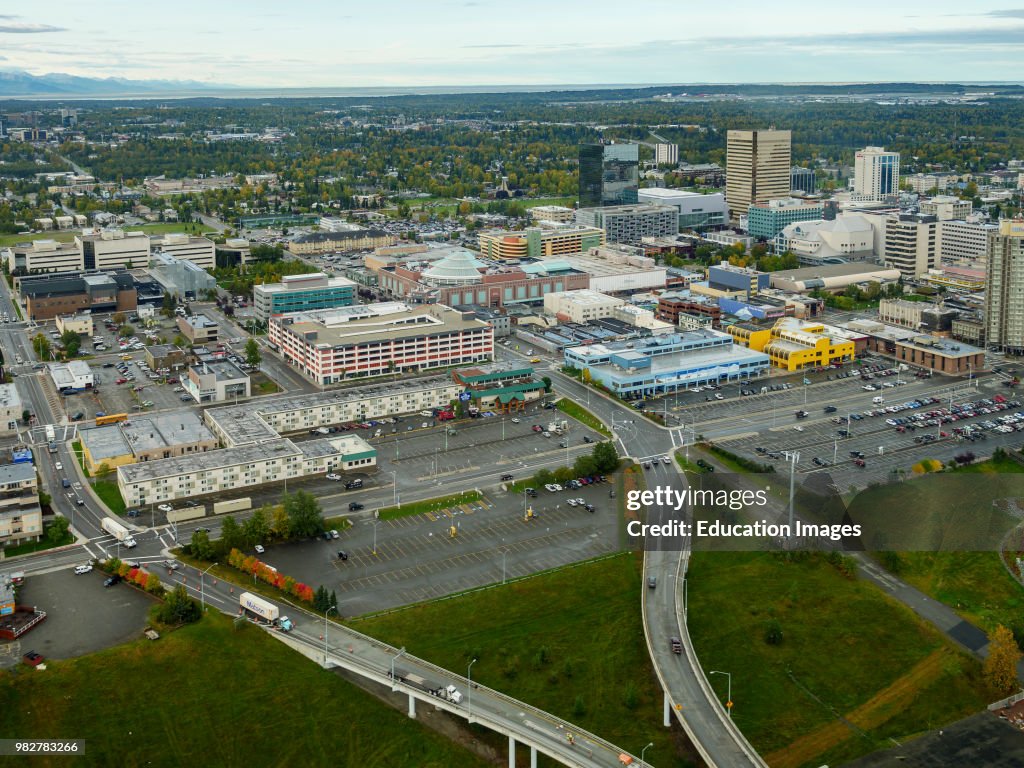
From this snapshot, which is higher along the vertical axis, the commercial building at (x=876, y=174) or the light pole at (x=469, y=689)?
the commercial building at (x=876, y=174)

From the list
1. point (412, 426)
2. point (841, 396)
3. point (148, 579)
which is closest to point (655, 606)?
point (148, 579)

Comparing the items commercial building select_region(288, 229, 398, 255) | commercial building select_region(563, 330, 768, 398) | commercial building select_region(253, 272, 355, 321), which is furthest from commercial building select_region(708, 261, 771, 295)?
commercial building select_region(288, 229, 398, 255)

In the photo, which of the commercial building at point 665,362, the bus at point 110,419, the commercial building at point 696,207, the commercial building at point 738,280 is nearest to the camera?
the bus at point 110,419

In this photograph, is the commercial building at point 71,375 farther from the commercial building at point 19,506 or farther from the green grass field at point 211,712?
the green grass field at point 211,712

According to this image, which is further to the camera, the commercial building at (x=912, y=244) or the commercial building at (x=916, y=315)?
the commercial building at (x=912, y=244)

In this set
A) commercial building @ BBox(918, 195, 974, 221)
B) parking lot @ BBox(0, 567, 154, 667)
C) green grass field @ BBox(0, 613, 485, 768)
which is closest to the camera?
green grass field @ BBox(0, 613, 485, 768)

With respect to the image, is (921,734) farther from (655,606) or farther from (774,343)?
(774,343)

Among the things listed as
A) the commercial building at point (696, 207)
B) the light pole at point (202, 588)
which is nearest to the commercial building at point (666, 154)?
the commercial building at point (696, 207)

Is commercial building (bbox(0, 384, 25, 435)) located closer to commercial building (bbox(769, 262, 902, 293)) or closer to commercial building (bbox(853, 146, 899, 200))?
commercial building (bbox(769, 262, 902, 293))
